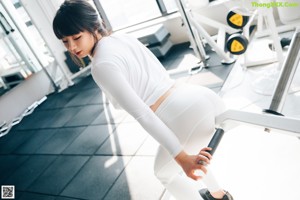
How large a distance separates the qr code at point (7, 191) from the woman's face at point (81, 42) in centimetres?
216

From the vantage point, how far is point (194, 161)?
0.84 meters

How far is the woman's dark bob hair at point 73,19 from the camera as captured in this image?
0.93 meters

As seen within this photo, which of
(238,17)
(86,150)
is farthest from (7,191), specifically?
(238,17)

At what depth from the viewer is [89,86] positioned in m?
4.32

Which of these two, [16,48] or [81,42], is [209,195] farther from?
[16,48]

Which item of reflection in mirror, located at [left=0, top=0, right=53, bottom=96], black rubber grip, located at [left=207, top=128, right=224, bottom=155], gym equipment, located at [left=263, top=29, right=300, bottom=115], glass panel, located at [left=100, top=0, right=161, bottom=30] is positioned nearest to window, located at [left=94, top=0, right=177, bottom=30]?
glass panel, located at [left=100, top=0, right=161, bottom=30]

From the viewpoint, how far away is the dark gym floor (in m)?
2.02

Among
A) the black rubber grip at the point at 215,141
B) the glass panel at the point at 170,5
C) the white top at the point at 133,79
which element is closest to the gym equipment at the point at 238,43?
the white top at the point at 133,79

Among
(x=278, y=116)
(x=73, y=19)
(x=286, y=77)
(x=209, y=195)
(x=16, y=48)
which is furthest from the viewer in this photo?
(x=16, y=48)

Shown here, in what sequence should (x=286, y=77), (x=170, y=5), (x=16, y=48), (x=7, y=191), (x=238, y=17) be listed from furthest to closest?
1. (x=16, y=48)
2. (x=170, y=5)
3. (x=7, y=191)
4. (x=238, y=17)
5. (x=286, y=77)

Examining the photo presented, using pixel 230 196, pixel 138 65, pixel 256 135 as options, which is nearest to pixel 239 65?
pixel 256 135

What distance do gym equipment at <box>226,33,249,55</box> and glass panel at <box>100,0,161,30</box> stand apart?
121 inches

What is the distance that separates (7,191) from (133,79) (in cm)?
242

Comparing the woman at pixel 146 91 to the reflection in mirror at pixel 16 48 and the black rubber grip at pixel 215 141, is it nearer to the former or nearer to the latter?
the black rubber grip at pixel 215 141
